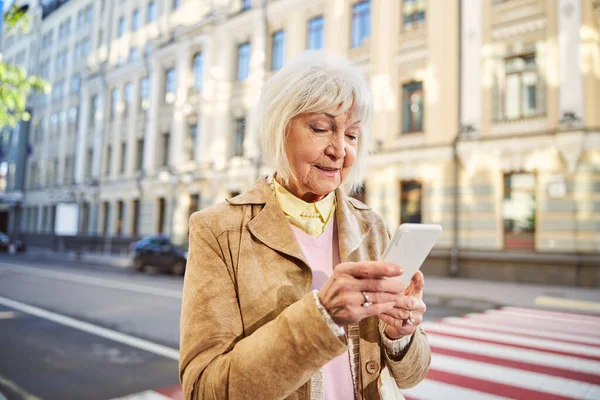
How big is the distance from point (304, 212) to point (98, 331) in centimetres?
618

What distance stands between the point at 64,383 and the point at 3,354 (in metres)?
1.62

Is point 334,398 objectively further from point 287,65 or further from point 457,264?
point 457,264

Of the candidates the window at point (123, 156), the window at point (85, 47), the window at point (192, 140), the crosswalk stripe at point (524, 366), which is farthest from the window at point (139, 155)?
the crosswalk stripe at point (524, 366)

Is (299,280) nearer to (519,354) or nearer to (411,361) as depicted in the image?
(411,361)

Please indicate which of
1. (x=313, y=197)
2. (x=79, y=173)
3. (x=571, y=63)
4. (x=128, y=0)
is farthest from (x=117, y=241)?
(x=313, y=197)

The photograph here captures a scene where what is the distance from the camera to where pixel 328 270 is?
1388 millimetres

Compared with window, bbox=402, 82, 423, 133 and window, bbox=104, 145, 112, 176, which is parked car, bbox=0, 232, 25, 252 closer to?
window, bbox=104, 145, 112, 176

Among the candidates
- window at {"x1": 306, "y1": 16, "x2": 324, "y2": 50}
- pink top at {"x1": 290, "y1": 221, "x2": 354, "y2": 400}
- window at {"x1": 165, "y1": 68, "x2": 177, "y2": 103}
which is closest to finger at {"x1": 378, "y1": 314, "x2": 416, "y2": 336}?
pink top at {"x1": 290, "y1": 221, "x2": 354, "y2": 400}

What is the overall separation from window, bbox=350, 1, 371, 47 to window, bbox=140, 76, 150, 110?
1496cm

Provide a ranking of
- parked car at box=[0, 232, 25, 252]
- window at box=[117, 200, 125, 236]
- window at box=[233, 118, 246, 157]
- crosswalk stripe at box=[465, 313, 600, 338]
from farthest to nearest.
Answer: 1. parked car at box=[0, 232, 25, 252]
2. window at box=[117, 200, 125, 236]
3. window at box=[233, 118, 246, 157]
4. crosswalk stripe at box=[465, 313, 600, 338]

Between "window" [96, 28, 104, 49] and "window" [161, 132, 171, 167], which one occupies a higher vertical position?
"window" [96, 28, 104, 49]

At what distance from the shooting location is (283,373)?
1021 mm

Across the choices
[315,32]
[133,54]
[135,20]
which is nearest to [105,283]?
[315,32]

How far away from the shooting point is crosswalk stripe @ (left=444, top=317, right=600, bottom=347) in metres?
5.53
